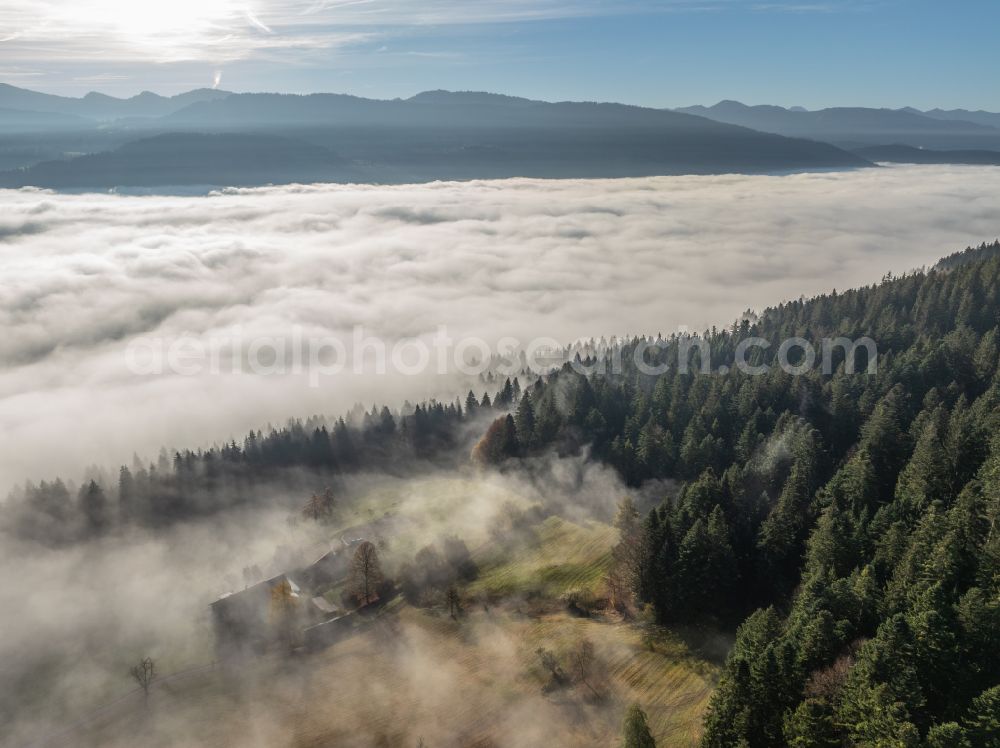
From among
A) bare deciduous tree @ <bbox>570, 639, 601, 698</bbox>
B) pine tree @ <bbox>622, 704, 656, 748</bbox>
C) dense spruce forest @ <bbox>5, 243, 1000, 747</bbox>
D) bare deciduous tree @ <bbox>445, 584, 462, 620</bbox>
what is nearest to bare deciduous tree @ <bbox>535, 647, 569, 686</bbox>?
bare deciduous tree @ <bbox>570, 639, 601, 698</bbox>

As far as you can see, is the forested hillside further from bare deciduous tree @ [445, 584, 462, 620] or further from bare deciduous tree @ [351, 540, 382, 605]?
bare deciduous tree @ [351, 540, 382, 605]

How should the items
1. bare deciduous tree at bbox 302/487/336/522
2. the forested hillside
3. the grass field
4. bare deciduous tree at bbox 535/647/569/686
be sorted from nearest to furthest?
1. the forested hillside
2. the grass field
3. bare deciduous tree at bbox 535/647/569/686
4. bare deciduous tree at bbox 302/487/336/522

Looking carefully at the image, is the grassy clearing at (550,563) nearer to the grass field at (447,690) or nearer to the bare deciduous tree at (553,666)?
the grass field at (447,690)

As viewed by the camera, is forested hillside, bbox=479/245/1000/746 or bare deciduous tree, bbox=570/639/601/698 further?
bare deciduous tree, bbox=570/639/601/698

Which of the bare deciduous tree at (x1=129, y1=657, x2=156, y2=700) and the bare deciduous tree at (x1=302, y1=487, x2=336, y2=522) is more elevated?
the bare deciduous tree at (x1=302, y1=487, x2=336, y2=522)

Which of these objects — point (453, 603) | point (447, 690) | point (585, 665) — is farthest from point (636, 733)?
point (453, 603)

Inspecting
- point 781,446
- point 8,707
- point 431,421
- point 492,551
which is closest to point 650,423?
point 781,446
